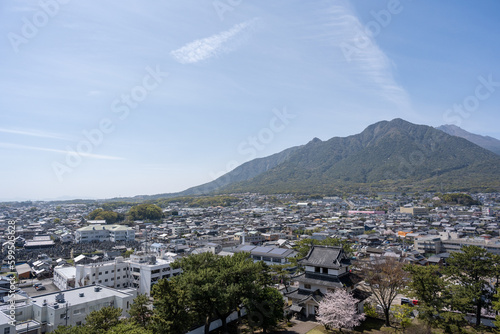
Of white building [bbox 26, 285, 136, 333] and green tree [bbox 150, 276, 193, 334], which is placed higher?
green tree [bbox 150, 276, 193, 334]

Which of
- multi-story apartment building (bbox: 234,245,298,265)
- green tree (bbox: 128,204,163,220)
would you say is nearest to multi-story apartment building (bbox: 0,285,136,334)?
multi-story apartment building (bbox: 234,245,298,265)

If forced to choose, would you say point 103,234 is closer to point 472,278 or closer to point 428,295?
point 428,295

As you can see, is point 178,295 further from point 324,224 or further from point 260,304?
point 324,224

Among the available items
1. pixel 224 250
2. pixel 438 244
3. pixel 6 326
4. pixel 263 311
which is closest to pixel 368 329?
pixel 263 311

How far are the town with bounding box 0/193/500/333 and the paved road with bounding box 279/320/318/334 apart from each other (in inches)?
24.8

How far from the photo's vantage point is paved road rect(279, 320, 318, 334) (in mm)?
15688

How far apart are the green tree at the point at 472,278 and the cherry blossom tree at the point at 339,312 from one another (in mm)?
5230

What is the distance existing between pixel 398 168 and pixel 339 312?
15000 centimetres

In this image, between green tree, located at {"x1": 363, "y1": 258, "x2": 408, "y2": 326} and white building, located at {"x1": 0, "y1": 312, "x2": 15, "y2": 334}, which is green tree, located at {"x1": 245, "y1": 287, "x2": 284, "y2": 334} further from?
white building, located at {"x1": 0, "y1": 312, "x2": 15, "y2": 334}

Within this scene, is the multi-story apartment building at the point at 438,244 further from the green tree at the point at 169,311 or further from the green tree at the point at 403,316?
the green tree at the point at 169,311

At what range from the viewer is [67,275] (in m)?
27.7

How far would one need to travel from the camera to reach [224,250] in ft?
125

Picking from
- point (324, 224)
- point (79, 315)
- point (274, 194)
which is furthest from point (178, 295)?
point (274, 194)

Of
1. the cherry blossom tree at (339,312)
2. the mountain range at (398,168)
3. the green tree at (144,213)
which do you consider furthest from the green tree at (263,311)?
the mountain range at (398,168)
